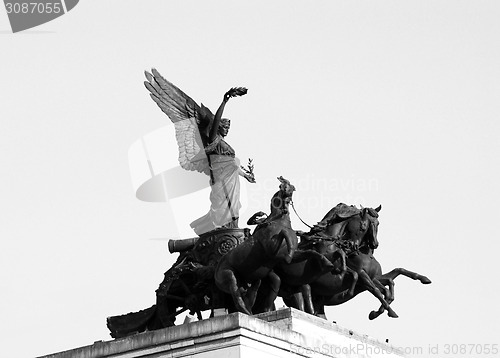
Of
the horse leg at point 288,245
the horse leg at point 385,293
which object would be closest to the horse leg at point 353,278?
the horse leg at point 385,293

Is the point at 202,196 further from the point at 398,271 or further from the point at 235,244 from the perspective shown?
the point at 398,271

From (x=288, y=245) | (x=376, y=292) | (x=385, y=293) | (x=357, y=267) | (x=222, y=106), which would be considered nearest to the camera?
(x=288, y=245)

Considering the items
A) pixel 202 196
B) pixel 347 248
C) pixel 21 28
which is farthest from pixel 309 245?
pixel 21 28

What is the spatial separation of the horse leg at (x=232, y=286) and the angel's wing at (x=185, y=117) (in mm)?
2939

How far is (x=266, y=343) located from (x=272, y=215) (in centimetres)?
179

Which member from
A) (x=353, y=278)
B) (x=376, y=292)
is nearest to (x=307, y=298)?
(x=353, y=278)

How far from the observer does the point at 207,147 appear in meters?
26.1

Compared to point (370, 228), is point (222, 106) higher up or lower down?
higher up

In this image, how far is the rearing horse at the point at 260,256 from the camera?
76.2ft

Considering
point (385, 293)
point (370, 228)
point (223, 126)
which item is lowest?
point (385, 293)

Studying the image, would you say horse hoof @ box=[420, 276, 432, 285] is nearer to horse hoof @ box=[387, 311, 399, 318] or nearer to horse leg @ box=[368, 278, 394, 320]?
horse leg @ box=[368, 278, 394, 320]

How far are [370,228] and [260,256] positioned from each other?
2.29 metres

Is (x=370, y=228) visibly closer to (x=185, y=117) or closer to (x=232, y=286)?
(x=232, y=286)

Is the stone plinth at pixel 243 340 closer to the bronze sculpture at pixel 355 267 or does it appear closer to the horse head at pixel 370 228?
the bronze sculpture at pixel 355 267
